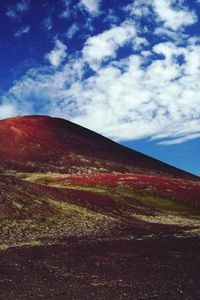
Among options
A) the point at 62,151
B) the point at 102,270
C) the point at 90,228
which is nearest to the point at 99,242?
the point at 90,228

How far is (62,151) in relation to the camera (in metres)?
117

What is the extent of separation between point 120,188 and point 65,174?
22.5 m

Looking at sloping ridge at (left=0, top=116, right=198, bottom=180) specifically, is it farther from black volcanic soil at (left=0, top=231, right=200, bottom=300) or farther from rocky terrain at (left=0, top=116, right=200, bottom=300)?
black volcanic soil at (left=0, top=231, right=200, bottom=300)

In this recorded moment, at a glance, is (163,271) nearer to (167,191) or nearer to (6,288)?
(6,288)

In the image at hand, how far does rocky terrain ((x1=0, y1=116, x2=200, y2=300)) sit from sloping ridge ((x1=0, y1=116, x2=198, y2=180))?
31 centimetres

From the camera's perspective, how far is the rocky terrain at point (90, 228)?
2180 centimetres

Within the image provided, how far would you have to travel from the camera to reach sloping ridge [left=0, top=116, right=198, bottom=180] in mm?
108075

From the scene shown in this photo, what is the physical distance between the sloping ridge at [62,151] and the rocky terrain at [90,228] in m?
0.31

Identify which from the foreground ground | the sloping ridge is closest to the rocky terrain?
the foreground ground

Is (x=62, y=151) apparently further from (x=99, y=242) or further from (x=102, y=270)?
(x=102, y=270)

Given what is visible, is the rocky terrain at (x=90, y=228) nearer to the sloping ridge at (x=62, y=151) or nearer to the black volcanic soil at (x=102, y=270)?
the black volcanic soil at (x=102, y=270)

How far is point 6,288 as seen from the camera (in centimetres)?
2078

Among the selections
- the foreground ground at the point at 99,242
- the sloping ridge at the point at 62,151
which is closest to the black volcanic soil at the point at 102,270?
the foreground ground at the point at 99,242

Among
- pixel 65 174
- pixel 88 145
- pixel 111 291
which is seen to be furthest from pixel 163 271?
pixel 88 145
